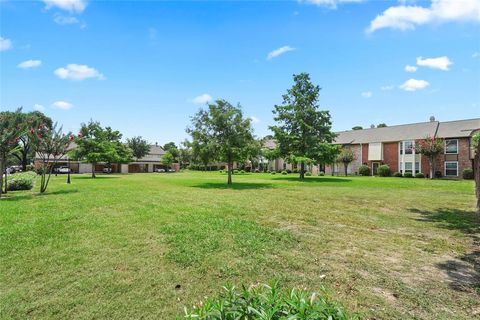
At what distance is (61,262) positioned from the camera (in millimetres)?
5066

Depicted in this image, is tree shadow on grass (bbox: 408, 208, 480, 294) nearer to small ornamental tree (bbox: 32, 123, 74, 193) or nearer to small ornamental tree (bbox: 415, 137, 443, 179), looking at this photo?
small ornamental tree (bbox: 32, 123, 74, 193)

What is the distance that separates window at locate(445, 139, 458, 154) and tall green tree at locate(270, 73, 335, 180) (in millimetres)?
17852

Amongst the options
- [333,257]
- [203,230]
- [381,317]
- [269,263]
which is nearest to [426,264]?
[333,257]

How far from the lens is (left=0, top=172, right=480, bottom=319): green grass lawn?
3.77 m

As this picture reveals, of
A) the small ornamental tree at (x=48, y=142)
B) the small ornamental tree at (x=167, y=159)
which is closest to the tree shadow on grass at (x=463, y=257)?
the small ornamental tree at (x=48, y=142)

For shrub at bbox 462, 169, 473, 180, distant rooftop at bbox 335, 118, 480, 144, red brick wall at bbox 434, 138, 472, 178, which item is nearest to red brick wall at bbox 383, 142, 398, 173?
distant rooftop at bbox 335, 118, 480, 144

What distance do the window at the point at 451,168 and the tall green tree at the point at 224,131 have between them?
3048 cm

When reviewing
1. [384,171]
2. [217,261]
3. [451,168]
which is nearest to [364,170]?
[384,171]

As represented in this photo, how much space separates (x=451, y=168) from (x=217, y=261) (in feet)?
142

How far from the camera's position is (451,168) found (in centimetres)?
3784

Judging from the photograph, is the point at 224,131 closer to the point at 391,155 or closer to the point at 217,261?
the point at 217,261

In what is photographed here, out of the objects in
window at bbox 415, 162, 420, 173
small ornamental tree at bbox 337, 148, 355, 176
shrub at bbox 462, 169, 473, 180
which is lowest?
shrub at bbox 462, 169, 473, 180

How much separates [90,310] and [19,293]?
4.39ft

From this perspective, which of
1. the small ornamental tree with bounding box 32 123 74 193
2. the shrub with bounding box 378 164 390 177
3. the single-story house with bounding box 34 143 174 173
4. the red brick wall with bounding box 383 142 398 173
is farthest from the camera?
the single-story house with bounding box 34 143 174 173
